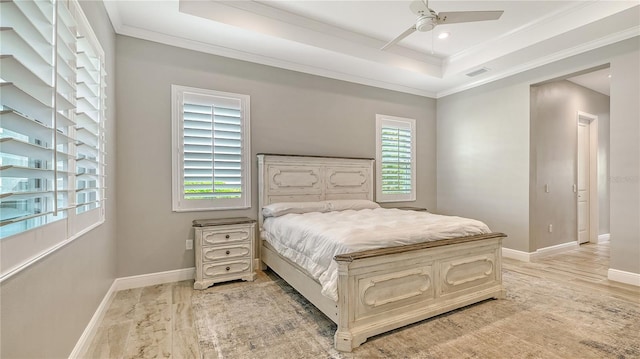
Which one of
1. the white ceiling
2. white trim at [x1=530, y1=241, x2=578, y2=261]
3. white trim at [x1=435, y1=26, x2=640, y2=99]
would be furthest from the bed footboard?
white trim at [x1=435, y1=26, x2=640, y2=99]

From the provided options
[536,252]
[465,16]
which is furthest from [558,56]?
[536,252]

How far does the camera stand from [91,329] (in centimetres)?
219

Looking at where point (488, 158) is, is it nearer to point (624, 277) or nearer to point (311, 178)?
point (624, 277)

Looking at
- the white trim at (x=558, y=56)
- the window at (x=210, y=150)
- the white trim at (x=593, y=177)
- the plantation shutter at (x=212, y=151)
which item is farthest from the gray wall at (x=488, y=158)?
the plantation shutter at (x=212, y=151)

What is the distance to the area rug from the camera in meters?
2.02

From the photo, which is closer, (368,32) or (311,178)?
(368,32)

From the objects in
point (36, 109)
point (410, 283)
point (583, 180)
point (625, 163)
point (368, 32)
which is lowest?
point (410, 283)

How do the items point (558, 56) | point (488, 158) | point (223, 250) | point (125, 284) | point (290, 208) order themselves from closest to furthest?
point (125, 284)
point (223, 250)
point (290, 208)
point (558, 56)
point (488, 158)

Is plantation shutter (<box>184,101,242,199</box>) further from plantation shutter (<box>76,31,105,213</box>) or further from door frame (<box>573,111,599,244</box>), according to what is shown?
door frame (<box>573,111,599,244</box>)

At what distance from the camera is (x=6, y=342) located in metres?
1.11

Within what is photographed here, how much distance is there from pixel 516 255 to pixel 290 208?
3483mm

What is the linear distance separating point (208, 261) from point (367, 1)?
11.0 feet

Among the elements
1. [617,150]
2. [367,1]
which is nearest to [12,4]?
[367,1]

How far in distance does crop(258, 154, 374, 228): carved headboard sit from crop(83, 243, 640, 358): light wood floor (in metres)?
1.11
